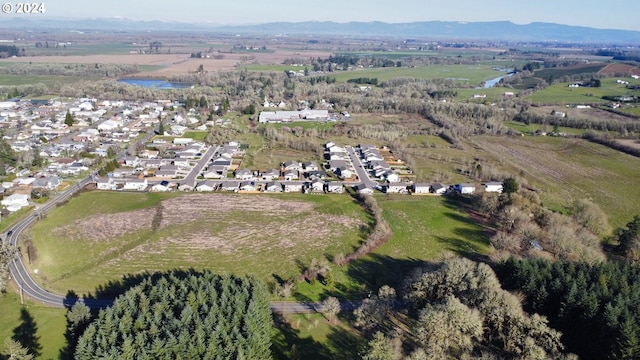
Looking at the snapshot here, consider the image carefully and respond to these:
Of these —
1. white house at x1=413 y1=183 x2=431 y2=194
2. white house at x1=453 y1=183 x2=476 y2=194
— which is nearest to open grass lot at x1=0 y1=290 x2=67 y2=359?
white house at x1=413 y1=183 x2=431 y2=194

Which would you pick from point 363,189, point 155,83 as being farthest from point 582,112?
point 155,83

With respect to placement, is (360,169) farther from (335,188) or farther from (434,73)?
(434,73)

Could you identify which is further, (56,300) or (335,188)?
(335,188)

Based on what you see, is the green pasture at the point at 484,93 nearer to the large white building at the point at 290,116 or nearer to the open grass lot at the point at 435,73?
the open grass lot at the point at 435,73

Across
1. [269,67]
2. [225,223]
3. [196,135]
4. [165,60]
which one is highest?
[165,60]

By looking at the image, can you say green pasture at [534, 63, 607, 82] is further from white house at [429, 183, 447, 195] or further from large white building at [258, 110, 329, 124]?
white house at [429, 183, 447, 195]

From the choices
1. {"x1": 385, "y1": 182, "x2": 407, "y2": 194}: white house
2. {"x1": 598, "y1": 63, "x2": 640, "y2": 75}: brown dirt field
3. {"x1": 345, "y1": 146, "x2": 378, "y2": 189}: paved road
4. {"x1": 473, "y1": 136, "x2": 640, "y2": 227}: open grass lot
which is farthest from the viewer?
{"x1": 598, "y1": 63, "x2": 640, "y2": 75}: brown dirt field

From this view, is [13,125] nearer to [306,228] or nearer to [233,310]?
[306,228]
